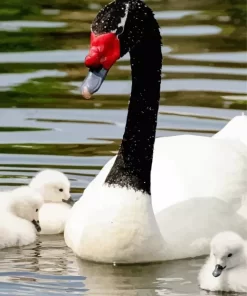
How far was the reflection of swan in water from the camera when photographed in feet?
28.6

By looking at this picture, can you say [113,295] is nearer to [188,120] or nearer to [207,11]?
[188,120]

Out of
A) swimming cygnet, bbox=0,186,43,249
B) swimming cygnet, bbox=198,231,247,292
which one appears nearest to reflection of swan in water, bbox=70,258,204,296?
swimming cygnet, bbox=198,231,247,292

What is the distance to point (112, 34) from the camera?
8.79 m

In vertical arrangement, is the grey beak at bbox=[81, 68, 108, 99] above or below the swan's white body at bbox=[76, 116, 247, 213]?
above

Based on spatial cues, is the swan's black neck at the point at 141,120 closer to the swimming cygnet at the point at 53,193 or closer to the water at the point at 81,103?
the water at the point at 81,103

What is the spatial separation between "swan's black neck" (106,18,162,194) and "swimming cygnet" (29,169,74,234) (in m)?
1.03

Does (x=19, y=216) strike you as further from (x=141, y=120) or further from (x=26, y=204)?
(x=141, y=120)

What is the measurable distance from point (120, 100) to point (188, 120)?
969mm

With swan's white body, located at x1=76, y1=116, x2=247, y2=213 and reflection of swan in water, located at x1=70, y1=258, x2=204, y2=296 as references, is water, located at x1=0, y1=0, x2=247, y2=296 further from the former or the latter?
swan's white body, located at x1=76, y1=116, x2=247, y2=213

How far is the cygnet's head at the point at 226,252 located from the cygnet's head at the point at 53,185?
1.99m

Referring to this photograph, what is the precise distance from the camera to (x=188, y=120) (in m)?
12.9

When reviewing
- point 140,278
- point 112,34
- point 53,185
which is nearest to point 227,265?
point 140,278

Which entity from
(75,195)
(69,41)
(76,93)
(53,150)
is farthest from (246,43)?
(75,195)

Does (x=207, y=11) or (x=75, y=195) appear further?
(x=207, y=11)
